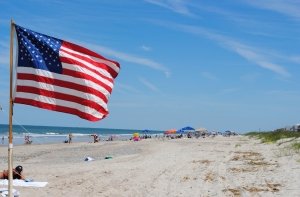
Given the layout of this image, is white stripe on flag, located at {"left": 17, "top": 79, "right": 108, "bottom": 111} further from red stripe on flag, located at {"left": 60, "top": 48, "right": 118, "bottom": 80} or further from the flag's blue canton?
red stripe on flag, located at {"left": 60, "top": 48, "right": 118, "bottom": 80}

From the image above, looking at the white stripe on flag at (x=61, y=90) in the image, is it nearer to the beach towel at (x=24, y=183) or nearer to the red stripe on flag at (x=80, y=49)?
the red stripe on flag at (x=80, y=49)

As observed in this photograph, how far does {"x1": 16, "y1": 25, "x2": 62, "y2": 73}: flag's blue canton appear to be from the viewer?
837 cm

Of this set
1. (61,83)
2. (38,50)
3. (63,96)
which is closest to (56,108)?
(63,96)

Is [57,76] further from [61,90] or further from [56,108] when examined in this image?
[56,108]

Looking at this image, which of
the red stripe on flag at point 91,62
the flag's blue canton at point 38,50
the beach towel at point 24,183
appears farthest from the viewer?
the beach towel at point 24,183

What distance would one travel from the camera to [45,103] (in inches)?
336

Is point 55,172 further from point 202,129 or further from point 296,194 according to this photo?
point 202,129

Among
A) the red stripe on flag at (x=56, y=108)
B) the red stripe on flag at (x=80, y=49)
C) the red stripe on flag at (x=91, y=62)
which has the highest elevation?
the red stripe on flag at (x=80, y=49)

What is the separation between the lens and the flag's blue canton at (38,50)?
8367 mm

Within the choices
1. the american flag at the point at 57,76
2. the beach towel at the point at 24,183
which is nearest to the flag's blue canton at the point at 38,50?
the american flag at the point at 57,76

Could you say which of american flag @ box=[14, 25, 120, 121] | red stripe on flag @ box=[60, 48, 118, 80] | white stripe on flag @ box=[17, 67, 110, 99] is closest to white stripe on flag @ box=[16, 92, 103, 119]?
american flag @ box=[14, 25, 120, 121]

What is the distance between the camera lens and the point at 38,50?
8.45m

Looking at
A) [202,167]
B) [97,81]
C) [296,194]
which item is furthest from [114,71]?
[202,167]

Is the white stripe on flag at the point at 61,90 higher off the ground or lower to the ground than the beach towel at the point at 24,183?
higher
